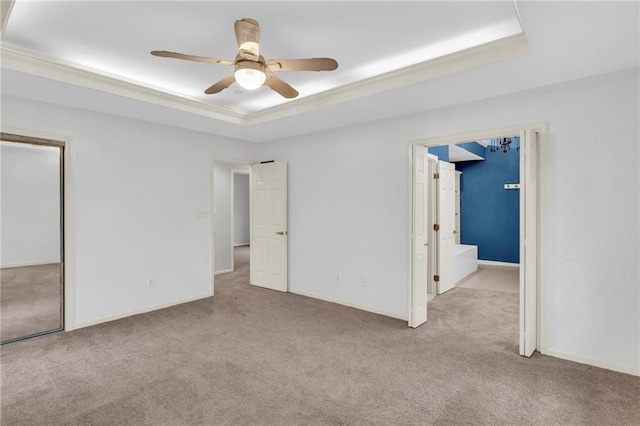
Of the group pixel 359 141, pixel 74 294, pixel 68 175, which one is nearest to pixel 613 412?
pixel 359 141

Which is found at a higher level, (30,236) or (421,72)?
(421,72)

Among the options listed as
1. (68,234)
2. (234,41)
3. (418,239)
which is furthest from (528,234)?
(68,234)

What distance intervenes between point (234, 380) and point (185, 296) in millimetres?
2446

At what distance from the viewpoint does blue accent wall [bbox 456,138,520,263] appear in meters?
7.60

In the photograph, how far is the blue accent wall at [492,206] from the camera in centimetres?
760

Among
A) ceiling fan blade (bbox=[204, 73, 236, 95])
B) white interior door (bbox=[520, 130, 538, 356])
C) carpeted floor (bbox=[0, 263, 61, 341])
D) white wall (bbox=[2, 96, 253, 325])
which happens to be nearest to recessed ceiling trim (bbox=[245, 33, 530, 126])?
white interior door (bbox=[520, 130, 538, 356])

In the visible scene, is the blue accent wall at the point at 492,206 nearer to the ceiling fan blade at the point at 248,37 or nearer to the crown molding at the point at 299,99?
the crown molding at the point at 299,99

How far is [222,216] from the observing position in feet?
22.6

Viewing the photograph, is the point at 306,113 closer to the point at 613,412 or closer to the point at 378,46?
the point at 378,46

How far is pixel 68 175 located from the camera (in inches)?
143

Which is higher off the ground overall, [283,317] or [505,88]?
[505,88]

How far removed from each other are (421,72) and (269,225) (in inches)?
134

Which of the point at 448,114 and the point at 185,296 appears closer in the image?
the point at 448,114

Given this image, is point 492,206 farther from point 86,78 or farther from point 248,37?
point 86,78
